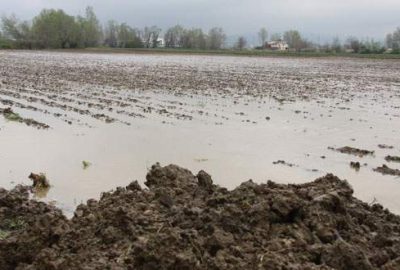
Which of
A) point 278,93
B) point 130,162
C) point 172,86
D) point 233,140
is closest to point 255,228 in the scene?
point 130,162

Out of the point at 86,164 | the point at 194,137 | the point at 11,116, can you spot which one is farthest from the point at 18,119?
the point at 86,164

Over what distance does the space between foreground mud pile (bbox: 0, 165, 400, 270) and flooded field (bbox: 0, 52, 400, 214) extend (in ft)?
6.14

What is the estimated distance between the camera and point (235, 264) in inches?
168

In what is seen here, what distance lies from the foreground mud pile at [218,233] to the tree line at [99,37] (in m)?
75.9

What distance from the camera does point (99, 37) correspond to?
379 ft

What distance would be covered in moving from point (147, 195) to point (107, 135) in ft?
19.7

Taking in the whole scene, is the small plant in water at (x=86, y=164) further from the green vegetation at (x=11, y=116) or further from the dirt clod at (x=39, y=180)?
the green vegetation at (x=11, y=116)

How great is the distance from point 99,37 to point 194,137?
10782 centimetres

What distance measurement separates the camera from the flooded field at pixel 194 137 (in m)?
8.73

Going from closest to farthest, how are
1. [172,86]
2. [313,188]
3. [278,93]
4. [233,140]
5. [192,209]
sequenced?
[192,209] < [313,188] < [233,140] < [278,93] < [172,86]

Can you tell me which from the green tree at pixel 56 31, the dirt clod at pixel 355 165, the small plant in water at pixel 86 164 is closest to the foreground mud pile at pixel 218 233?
the small plant in water at pixel 86 164

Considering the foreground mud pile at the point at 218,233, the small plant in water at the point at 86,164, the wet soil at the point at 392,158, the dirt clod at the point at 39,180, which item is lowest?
the wet soil at the point at 392,158

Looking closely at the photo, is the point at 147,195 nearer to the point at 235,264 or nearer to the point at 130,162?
the point at 235,264

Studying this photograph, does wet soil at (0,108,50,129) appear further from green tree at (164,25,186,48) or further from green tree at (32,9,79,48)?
green tree at (164,25,186,48)
